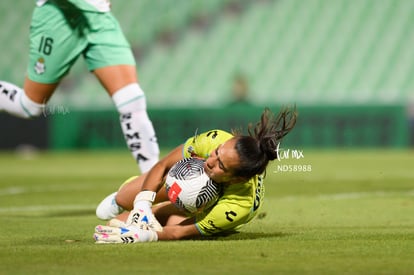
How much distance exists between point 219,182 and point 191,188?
0.19m

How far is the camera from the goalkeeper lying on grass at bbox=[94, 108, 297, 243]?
5.81 meters

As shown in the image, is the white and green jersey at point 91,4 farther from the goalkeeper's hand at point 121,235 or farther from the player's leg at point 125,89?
the goalkeeper's hand at point 121,235

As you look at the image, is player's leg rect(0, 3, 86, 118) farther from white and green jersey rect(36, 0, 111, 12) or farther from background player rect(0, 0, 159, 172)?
white and green jersey rect(36, 0, 111, 12)

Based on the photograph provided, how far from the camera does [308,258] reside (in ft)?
17.2

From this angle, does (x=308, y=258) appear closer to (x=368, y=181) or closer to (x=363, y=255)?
(x=363, y=255)

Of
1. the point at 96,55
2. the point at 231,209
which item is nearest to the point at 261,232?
the point at 231,209

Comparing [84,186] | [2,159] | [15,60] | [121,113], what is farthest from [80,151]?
[121,113]

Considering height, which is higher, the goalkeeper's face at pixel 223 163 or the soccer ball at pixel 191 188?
the goalkeeper's face at pixel 223 163

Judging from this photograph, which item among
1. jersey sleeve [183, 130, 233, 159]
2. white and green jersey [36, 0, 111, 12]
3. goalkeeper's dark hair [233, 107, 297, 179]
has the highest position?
white and green jersey [36, 0, 111, 12]

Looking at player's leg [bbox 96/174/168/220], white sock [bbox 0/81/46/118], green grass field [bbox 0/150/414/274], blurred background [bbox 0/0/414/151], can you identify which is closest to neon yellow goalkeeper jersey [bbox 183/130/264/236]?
green grass field [bbox 0/150/414/274]

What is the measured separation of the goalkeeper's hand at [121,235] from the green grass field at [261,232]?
0.25ft

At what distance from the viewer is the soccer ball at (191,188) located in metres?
5.93

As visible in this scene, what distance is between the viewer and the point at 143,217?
606 cm

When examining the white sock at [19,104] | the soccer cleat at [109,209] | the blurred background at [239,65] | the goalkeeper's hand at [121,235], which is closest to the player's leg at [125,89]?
the white sock at [19,104]
